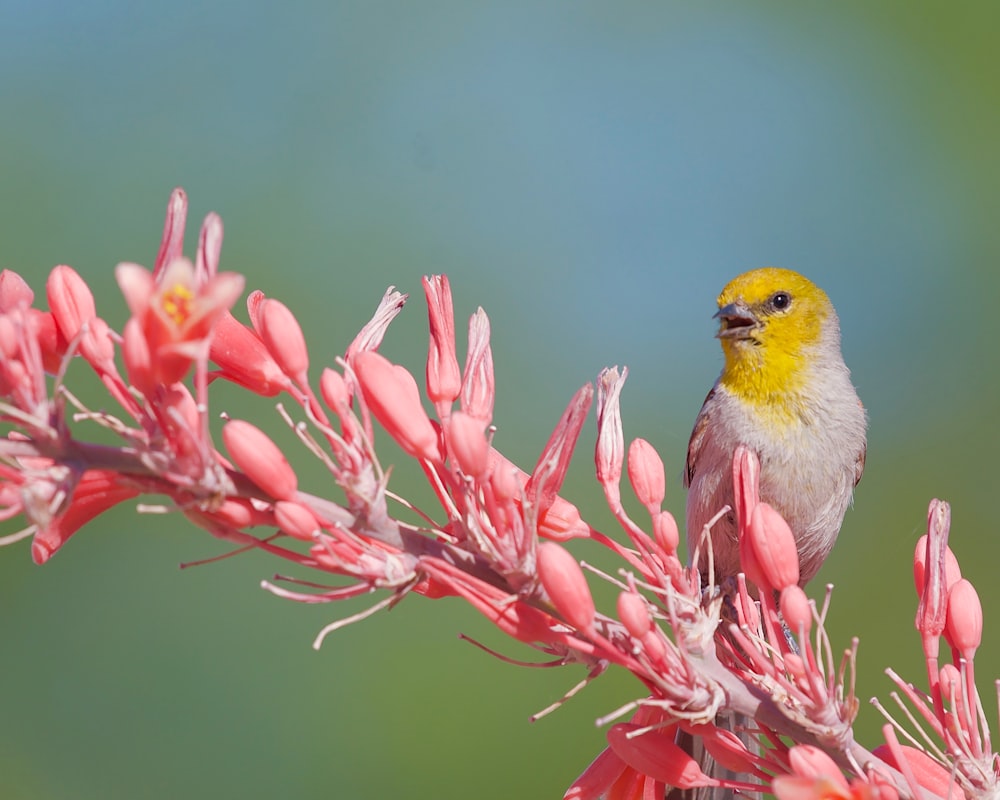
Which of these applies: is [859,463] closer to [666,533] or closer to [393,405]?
[666,533]

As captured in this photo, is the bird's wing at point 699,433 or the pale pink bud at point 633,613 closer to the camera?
the pale pink bud at point 633,613

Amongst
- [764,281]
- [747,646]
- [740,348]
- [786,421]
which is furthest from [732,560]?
[747,646]

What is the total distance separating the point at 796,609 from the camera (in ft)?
4.97

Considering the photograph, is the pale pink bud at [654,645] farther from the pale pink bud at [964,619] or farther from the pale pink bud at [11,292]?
the pale pink bud at [11,292]

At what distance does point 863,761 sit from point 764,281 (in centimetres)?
219

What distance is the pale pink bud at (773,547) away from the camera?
1551mm

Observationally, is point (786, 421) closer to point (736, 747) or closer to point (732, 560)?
point (732, 560)

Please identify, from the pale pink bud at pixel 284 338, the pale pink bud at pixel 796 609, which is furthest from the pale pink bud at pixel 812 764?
the pale pink bud at pixel 284 338

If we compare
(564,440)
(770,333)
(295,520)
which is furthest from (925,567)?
(770,333)

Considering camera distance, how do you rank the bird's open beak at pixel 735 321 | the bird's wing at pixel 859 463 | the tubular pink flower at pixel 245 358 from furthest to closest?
the bird's wing at pixel 859 463 → the bird's open beak at pixel 735 321 → the tubular pink flower at pixel 245 358

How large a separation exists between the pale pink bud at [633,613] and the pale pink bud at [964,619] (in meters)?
0.61

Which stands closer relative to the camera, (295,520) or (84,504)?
(295,520)

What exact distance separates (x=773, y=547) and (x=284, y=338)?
0.77 meters

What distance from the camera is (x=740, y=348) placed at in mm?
3400
